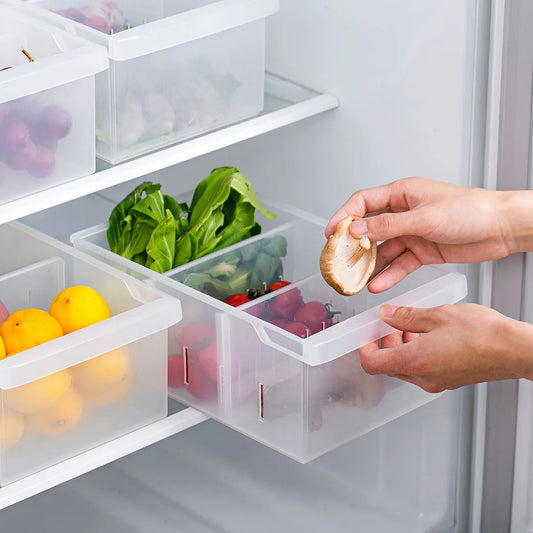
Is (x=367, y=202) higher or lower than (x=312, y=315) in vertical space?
higher

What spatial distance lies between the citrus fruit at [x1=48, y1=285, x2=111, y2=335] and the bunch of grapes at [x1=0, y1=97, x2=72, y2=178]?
0.46 feet

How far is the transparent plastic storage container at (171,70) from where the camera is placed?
129cm

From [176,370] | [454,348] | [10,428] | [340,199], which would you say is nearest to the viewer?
[10,428]

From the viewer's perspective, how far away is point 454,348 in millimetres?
1240

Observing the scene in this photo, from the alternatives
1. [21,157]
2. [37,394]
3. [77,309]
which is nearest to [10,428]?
[37,394]

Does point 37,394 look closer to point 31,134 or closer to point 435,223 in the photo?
point 31,134

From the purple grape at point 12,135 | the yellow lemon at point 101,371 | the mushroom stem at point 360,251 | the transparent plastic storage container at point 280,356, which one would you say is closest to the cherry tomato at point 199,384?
the transparent plastic storage container at point 280,356

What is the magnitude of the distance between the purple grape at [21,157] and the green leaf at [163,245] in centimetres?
22

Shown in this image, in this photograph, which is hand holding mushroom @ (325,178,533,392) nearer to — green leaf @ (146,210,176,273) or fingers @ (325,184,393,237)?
fingers @ (325,184,393,237)

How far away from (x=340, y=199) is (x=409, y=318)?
13.9 inches

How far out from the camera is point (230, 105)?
142 cm

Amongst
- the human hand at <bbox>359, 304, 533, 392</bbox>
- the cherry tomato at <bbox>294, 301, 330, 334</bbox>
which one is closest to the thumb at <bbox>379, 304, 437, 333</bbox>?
the human hand at <bbox>359, 304, 533, 392</bbox>

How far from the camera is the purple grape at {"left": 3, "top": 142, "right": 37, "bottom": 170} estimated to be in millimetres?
1176

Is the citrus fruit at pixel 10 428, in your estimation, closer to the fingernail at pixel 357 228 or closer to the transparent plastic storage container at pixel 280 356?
the transparent plastic storage container at pixel 280 356
